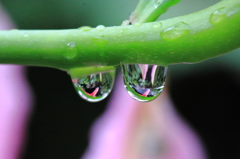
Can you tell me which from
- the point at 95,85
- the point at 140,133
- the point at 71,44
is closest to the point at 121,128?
the point at 140,133

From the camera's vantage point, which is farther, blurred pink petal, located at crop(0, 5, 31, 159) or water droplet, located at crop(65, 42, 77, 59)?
blurred pink petal, located at crop(0, 5, 31, 159)

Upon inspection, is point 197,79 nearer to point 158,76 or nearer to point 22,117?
point 22,117

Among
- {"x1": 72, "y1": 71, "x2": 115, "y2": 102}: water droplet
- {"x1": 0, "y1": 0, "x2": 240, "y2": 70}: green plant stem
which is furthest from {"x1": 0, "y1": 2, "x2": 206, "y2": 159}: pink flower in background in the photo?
{"x1": 0, "y1": 0, "x2": 240, "y2": 70}: green plant stem

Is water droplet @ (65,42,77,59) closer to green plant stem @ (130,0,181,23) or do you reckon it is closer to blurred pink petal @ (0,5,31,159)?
Result: green plant stem @ (130,0,181,23)

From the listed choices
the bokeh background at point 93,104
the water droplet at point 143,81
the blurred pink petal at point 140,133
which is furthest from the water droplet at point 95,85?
the bokeh background at point 93,104

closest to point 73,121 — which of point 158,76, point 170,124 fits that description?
point 170,124

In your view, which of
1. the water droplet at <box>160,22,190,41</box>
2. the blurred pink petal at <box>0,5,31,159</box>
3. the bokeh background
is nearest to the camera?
the water droplet at <box>160,22,190,41</box>

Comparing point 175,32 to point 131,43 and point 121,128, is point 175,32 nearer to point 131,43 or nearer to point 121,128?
point 131,43
